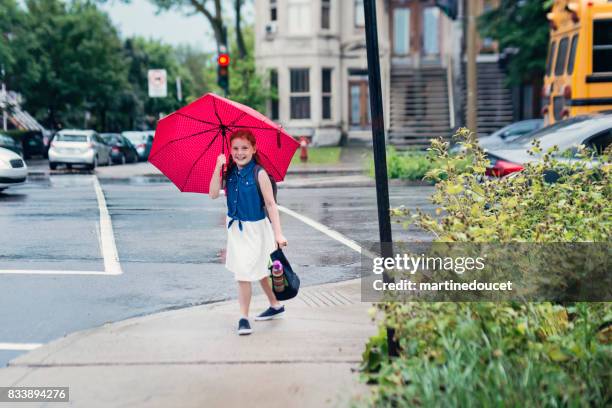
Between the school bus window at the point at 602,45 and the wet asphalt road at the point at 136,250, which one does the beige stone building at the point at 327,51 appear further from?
the school bus window at the point at 602,45

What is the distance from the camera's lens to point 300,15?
39625 millimetres

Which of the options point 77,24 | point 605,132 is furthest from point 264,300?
point 77,24

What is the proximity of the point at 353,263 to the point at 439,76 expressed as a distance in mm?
27615

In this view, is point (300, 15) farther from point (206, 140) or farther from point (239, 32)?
point (206, 140)

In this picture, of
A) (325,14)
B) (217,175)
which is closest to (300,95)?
(325,14)

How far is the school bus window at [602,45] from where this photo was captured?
16.6 metres

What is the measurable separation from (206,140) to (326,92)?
33597mm

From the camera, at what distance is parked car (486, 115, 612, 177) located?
36.8ft

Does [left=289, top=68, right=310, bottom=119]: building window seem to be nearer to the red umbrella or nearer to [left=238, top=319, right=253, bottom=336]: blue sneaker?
the red umbrella

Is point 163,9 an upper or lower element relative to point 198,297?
upper

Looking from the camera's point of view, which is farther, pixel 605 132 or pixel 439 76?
pixel 439 76

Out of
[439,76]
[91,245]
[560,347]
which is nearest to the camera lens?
[560,347]

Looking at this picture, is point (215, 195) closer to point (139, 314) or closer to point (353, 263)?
point (139, 314)

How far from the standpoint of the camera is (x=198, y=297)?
8.20 metres
